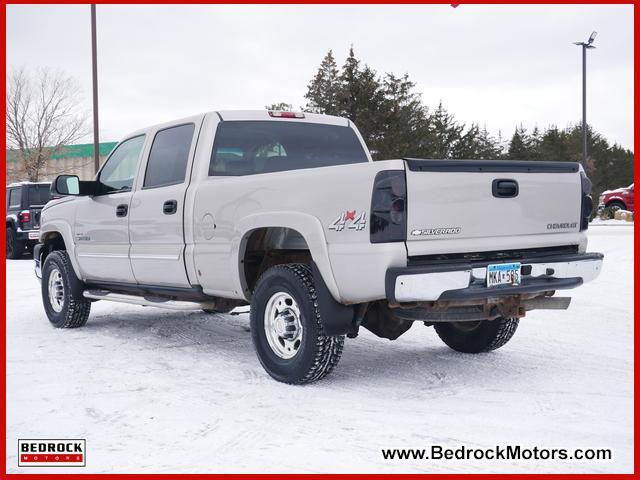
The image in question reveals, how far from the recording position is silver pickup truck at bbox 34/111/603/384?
4.43m

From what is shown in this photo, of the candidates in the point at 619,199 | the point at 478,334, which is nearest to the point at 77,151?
the point at 619,199

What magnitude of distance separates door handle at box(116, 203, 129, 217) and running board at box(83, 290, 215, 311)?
30.0 inches

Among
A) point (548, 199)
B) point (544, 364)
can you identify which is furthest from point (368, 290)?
point (544, 364)

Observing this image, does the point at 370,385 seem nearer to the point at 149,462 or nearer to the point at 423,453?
the point at 423,453

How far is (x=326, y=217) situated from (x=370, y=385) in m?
1.27

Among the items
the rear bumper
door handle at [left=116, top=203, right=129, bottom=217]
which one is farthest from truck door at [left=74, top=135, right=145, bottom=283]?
the rear bumper

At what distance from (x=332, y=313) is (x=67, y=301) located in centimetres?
391

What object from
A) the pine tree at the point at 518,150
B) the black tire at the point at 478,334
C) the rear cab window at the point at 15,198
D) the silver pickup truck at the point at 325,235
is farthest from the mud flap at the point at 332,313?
the pine tree at the point at 518,150

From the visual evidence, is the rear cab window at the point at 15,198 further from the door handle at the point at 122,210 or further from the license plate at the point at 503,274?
the license plate at the point at 503,274

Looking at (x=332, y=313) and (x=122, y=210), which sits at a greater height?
(x=122, y=210)

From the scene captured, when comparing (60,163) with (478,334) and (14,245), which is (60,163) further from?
(478,334)

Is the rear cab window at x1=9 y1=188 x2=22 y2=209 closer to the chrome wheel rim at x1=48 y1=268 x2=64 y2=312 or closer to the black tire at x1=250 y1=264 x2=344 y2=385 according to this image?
the chrome wheel rim at x1=48 y1=268 x2=64 y2=312

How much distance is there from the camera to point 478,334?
601cm

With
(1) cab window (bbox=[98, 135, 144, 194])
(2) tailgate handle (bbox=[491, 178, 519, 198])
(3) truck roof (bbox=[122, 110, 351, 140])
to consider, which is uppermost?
(3) truck roof (bbox=[122, 110, 351, 140])
